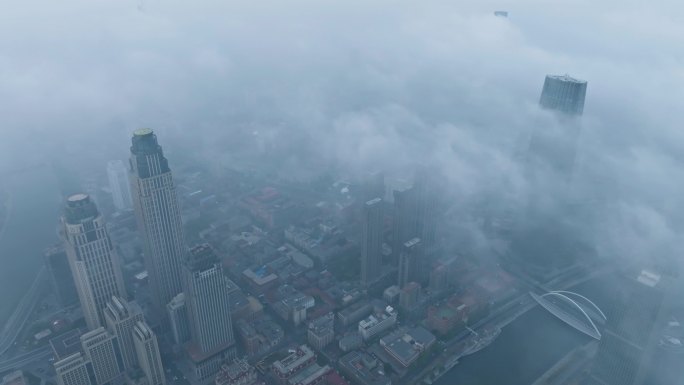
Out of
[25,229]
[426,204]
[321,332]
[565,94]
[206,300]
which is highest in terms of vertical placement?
[565,94]

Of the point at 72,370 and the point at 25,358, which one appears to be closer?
the point at 72,370

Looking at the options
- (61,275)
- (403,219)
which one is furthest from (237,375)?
(403,219)

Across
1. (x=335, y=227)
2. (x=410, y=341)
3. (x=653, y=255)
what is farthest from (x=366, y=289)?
(x=653, y=255)

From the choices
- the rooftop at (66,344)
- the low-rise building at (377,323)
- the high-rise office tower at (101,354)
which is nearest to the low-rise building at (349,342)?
the low-rise building at (377,323)

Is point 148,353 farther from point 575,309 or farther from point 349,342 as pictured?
point 575,309

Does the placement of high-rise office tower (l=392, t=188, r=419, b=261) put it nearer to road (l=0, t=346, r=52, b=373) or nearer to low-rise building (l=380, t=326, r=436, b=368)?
low-rise building (l=380, t=326, r=436, b=368)

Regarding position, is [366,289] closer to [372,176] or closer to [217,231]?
[372,176]

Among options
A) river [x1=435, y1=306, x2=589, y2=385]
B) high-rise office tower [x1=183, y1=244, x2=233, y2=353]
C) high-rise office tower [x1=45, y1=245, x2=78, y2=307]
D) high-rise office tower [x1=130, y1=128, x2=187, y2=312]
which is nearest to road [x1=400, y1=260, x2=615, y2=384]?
river [x1=435, y1=306, x2=589, y2=385]

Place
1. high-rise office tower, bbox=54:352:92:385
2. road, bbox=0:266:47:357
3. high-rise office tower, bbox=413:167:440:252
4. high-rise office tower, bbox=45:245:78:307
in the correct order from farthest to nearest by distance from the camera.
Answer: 1. high-rise office tower, bbox=413:167:440:252
2. high-rise office tower, bbox=45:245:78:307
3. road, bbox=0:266:47:357
4. high-rise office tower, bbox=54:352:92:385
